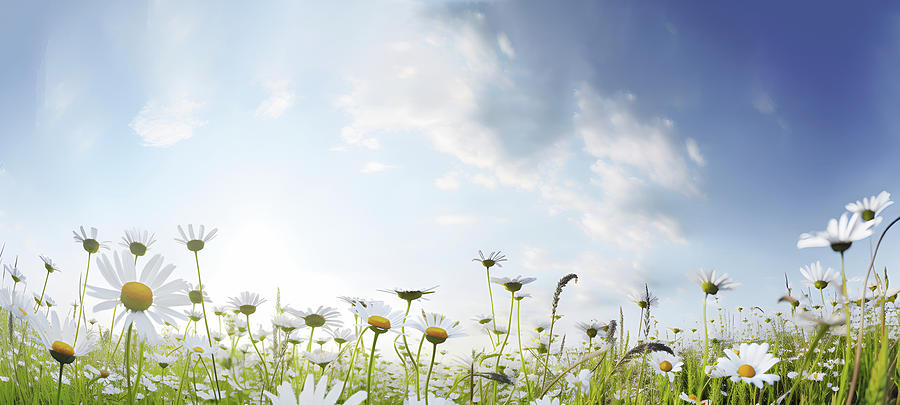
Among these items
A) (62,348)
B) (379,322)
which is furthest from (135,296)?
(379,322)

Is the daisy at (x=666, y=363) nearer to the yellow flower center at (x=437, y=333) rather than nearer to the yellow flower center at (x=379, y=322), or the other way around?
the yellow flower center at (x=437, y=333)

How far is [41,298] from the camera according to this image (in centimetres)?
278

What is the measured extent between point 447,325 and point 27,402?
1.73 metres

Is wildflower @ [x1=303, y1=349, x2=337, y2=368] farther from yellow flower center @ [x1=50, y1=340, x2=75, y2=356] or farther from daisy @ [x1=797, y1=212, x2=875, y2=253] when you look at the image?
daisy @ [x1=797, y1=212, x2=875, y2=253]

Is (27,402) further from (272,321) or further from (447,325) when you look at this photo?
(447,325)

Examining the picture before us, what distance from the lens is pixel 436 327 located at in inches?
70.8

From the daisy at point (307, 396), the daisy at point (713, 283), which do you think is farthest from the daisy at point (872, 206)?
the daisy at point (307, 396)

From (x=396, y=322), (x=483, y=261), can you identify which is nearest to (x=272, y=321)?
(x=396, y=322)

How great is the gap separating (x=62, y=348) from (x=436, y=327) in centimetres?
102

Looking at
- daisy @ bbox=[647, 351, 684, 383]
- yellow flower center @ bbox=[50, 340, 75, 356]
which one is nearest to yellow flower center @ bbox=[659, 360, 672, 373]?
daisy @ bbox=[647, 351, 684, 383]

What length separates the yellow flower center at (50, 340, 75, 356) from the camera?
137 centimetres

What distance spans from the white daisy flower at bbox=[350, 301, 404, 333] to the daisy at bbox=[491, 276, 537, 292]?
105 centimetres

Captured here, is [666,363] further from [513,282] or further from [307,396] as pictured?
[307,396]

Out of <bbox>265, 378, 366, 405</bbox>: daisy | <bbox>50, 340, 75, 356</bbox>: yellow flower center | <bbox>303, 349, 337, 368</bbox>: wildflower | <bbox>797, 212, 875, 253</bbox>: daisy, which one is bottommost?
<bbox>265, 378, 366, 405</bbox>: daisy
